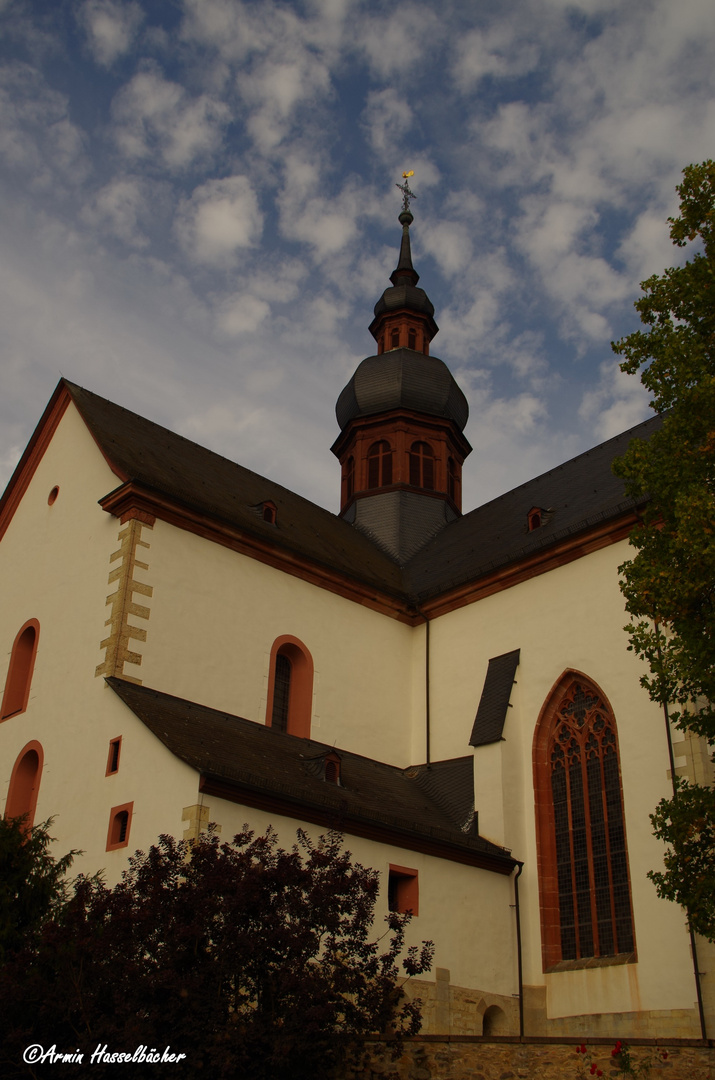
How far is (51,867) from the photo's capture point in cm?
1287

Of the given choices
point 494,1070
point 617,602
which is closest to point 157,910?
point 494,1070

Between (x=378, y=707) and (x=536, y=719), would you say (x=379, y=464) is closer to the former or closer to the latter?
(x=378, y=707)

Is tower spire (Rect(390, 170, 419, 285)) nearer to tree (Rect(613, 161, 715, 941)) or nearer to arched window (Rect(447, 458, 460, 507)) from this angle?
arched window (Rect(447, 458, 460, 507))

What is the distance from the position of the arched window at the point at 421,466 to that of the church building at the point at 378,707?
416 centimetres

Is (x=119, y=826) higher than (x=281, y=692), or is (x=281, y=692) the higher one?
(x=281, y=692)

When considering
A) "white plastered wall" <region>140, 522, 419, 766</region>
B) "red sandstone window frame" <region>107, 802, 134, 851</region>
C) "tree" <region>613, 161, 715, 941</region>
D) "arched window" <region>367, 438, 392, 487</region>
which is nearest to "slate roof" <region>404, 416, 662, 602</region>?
"white plastered wall" <region>140, 522, 419, 766</region>

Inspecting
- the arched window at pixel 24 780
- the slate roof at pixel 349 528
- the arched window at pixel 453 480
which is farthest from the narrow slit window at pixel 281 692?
the arched window at pixel 453 480

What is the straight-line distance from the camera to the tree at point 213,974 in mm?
9219

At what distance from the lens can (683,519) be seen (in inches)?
433

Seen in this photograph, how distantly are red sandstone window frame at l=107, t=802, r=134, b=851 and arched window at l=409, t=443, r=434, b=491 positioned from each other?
1501 cm

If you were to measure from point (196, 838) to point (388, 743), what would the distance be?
320 inches

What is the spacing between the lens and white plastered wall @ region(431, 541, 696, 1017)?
582 inches

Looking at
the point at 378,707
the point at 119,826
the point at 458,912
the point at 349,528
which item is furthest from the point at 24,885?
the point at 349,528

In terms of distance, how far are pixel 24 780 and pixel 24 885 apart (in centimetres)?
524
